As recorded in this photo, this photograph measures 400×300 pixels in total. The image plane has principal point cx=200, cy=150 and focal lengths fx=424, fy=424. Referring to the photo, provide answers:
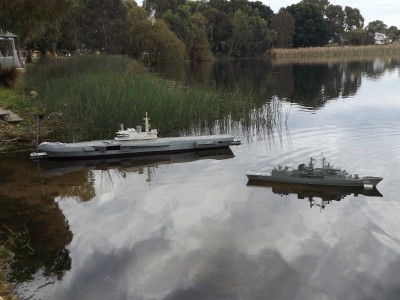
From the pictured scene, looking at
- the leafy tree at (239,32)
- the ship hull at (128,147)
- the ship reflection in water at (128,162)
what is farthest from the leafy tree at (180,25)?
the ship reflection in water at (128,162)

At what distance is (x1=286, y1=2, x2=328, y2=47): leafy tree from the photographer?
10681 cm

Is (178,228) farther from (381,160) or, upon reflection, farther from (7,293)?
(381,160)

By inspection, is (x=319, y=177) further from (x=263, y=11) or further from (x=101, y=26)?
(x=263, y=11)

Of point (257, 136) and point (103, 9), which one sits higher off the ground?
point (103, 9)

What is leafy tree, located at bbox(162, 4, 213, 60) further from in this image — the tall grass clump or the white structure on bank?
the tall grass clump

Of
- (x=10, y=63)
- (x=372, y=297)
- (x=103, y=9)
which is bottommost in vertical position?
(x=372, y=297)

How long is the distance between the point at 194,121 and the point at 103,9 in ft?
152

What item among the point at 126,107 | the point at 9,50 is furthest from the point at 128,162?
the point at 9,50

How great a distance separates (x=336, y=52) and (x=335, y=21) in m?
32.7

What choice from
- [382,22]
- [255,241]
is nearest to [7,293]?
[255,241]

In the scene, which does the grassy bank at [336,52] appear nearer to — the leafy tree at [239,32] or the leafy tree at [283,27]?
the leafy tree at [283,27]

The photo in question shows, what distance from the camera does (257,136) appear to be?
1931cm

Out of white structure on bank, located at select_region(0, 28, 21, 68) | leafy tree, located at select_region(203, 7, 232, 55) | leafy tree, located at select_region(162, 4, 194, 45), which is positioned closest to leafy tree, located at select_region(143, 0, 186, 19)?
leafy tree, located at select_region(203, 7, 232, 55)

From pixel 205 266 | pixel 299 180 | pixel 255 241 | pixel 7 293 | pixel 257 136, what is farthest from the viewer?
pixel 257 136
